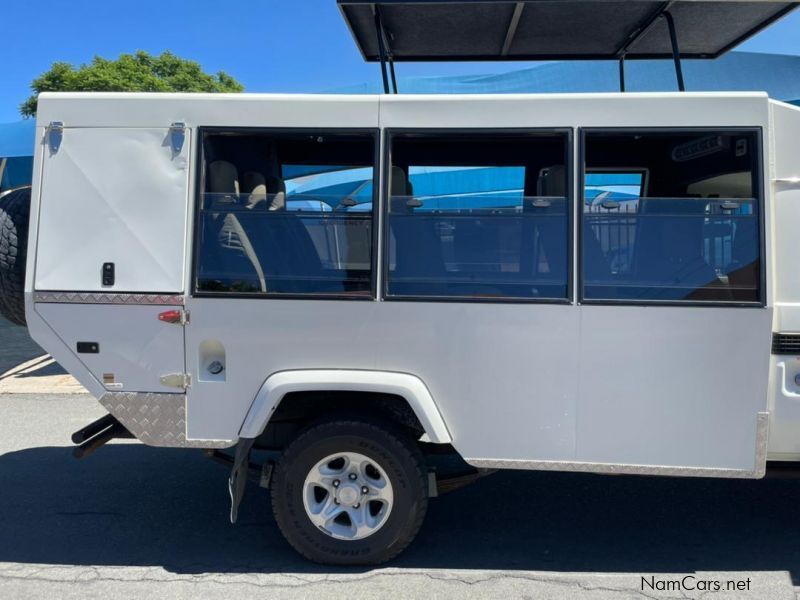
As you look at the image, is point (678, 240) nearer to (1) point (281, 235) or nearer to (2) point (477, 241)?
(2) point (477, 241)

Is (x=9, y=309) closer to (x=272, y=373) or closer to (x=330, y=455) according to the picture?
(x=272, y=373)

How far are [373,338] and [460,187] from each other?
106cm

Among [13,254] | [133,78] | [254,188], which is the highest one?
[133,78]

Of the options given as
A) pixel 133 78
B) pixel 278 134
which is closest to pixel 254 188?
pixel 278 134

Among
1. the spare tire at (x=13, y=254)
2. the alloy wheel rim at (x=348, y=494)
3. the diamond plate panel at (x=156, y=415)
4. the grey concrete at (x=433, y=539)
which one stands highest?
the spare tire at (x=13, y=254)

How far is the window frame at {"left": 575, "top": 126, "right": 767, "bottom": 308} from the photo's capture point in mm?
3062

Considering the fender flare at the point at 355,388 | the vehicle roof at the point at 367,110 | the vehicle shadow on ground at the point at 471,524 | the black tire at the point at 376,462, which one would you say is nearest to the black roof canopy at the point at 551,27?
the vehicle roof at the point at 367,110

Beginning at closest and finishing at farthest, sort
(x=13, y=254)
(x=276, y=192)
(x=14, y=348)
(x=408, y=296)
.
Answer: (x=408, y=296) → (x=13, y=254) → (x=276, y=192) → (x=14, y=348)

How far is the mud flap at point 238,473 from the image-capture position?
3293mm


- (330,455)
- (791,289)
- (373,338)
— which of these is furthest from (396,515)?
(791,289)

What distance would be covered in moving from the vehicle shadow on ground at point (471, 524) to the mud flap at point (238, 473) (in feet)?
1.33

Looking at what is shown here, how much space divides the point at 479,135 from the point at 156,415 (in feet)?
7.53

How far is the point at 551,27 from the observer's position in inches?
169

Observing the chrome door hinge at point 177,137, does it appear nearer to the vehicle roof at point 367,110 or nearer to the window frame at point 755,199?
the vehicle roof at point 367,110
